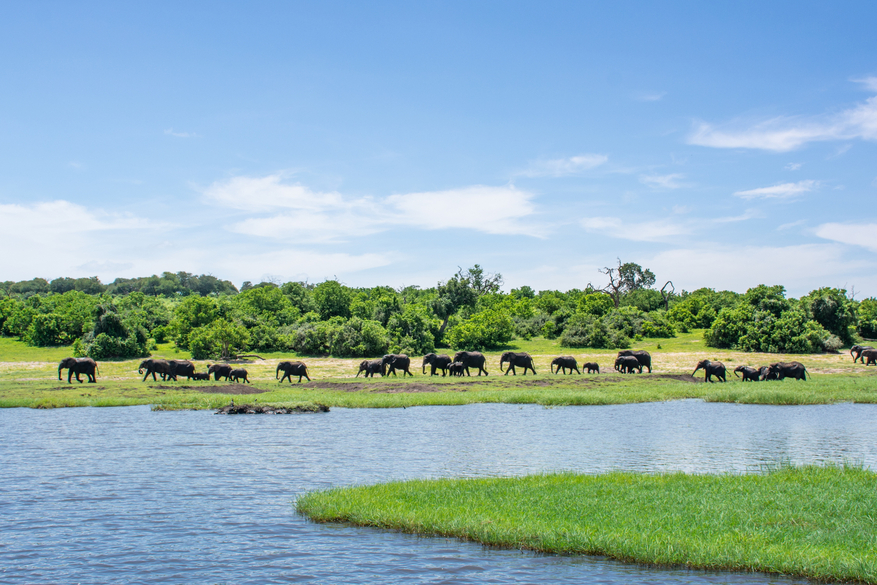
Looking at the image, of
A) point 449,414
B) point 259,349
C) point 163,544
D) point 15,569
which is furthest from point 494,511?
point 259,349

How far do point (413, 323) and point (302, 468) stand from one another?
52125 millimetres

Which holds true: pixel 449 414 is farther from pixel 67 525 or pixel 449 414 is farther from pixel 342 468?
pixel 67 525

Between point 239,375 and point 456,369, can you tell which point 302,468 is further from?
point 456,369

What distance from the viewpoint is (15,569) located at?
12.3 meters

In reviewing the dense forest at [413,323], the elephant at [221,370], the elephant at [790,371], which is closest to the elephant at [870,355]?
the dense forest at [413,323]

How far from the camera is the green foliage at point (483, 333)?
2916 inches

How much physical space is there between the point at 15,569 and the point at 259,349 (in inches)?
2511

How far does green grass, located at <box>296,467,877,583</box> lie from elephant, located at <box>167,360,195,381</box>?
39.8 m

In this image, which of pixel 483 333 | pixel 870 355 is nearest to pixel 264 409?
pixel 483 333

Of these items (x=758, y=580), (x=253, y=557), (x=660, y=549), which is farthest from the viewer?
(x=253, y=557)

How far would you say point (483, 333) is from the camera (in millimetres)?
74438

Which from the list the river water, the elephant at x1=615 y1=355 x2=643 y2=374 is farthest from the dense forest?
the river water

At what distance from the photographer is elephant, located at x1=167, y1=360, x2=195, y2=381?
52.9 metres

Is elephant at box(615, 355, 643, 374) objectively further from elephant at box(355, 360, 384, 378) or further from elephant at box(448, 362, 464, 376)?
elephant at box(355, 360, 384, 378)
